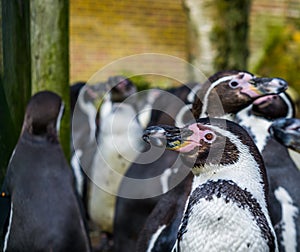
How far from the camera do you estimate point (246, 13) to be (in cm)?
722

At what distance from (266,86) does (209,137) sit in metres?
→ 0.90

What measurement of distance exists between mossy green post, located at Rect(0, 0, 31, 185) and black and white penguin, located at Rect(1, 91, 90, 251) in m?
0.11

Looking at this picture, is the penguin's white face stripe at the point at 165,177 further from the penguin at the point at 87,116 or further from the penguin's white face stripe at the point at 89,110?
the penguin's white face stripe at the point at 89,110

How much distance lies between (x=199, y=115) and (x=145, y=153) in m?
1.33

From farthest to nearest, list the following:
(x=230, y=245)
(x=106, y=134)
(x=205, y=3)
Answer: (x=205, y=3)
(x=106, y=134)
(x=230, y=245)

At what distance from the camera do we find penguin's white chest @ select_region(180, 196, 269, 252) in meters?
2.37

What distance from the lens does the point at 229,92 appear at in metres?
3.42

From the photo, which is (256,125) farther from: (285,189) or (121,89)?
(121,89)

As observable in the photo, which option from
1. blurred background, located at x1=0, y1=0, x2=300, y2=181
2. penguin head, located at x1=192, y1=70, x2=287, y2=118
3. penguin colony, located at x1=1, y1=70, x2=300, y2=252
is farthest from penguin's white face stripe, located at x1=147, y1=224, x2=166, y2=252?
blurred background, located at x1=0, y1=0, x2=300, y2=181

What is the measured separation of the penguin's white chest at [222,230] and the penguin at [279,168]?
0.81 metres

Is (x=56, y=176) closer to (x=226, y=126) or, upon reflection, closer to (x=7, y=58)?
(x=7, y=58)

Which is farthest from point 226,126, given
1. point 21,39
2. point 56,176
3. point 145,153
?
point 145,153

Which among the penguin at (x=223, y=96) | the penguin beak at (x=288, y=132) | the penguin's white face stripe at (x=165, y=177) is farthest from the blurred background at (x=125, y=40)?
the penguin beak at (x=288, y=132)

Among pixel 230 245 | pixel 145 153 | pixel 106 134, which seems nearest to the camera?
pixel 230 245
